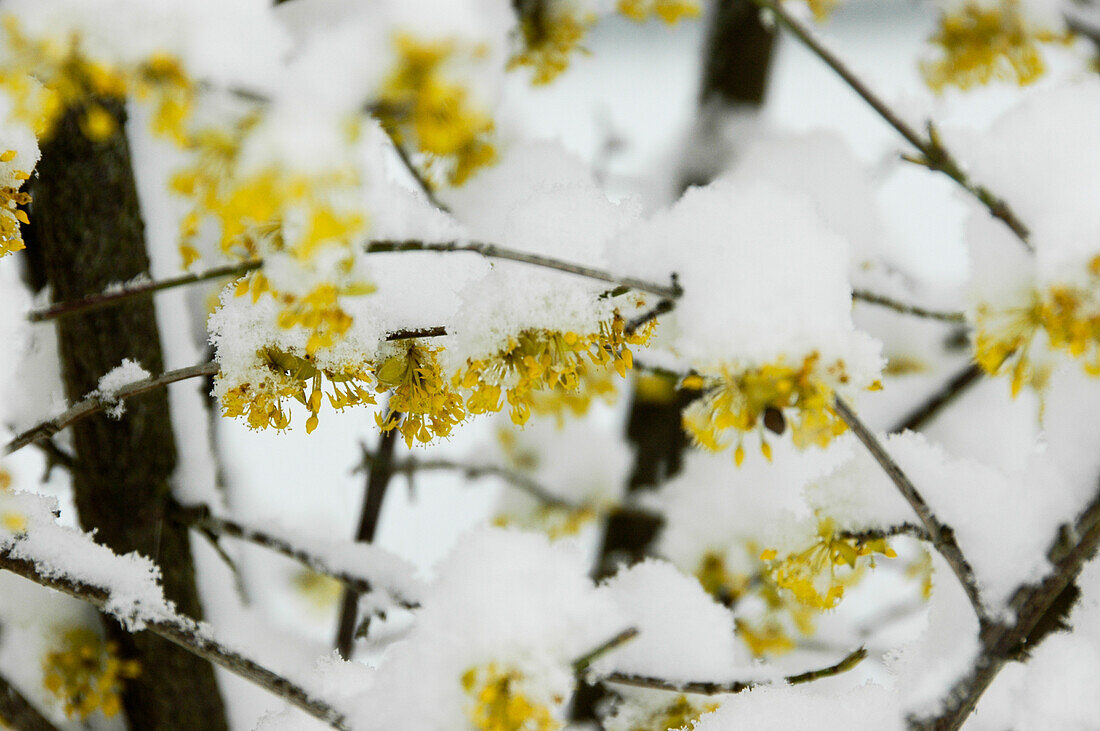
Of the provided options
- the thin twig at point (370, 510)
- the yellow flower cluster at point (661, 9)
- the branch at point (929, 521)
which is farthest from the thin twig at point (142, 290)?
the yellow flower cluster at point (661, 9)

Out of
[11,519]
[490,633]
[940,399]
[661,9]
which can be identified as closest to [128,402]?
[11,519]

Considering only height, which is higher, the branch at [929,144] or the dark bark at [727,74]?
the branch at [929,144]

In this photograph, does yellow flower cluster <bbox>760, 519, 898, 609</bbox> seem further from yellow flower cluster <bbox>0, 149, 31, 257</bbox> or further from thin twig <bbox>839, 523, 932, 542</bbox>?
yellow flower cluster <bbox>0, 149, 31, 257</bbox>

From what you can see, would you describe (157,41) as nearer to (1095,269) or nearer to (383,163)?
(383,163)

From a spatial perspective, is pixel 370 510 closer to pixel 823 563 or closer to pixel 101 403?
pixel 101 403

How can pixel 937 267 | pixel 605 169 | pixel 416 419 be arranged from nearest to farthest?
1. pixel 416 419
2. pixel 605 169
3. pixel 937 267

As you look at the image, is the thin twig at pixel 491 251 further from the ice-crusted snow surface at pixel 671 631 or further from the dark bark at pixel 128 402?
the dark bark at pixel 128 402

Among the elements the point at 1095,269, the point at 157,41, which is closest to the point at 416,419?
the point at 157,41
